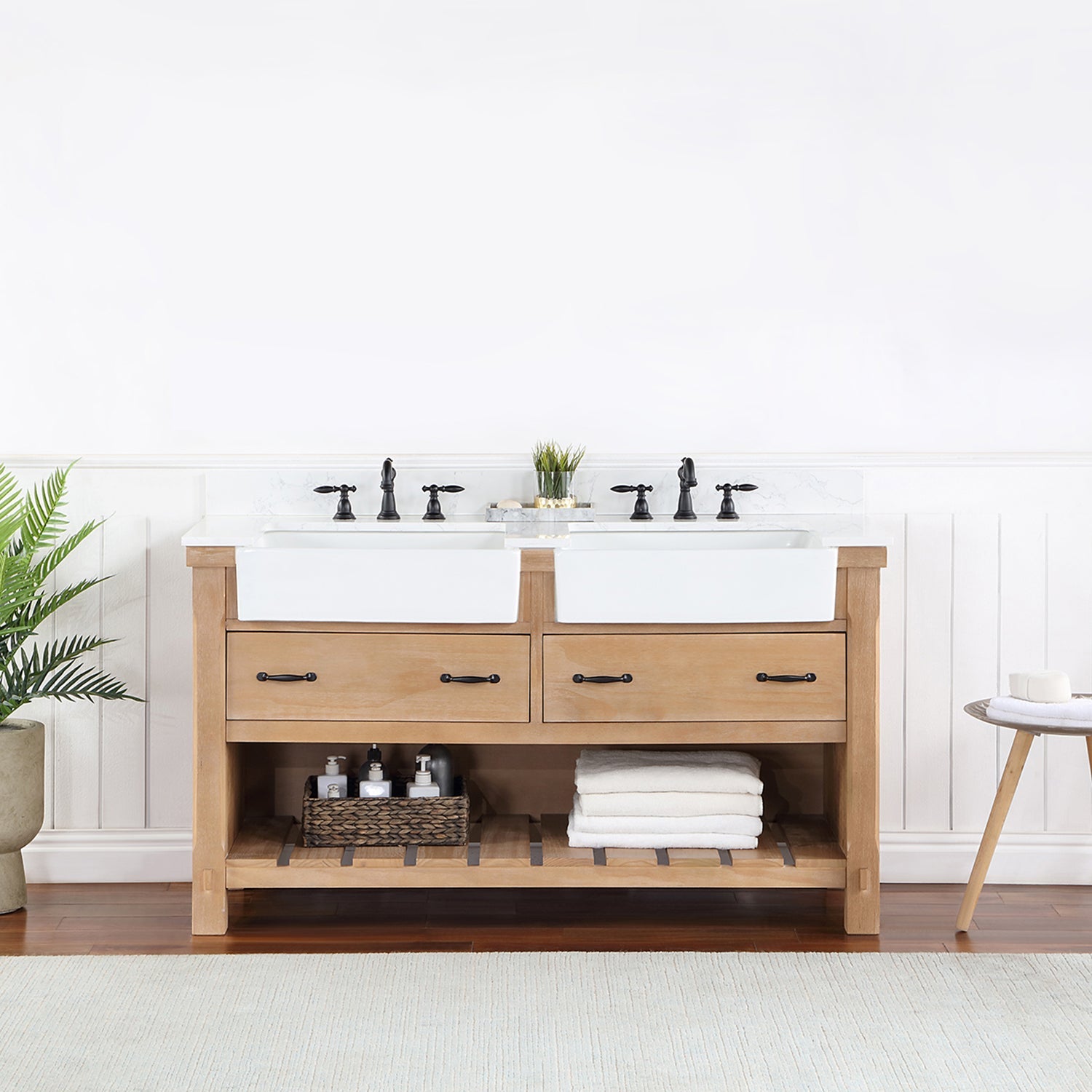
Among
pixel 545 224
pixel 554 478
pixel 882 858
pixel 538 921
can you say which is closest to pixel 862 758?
pixel 882 858

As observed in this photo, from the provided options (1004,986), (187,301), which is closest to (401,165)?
(187,301)

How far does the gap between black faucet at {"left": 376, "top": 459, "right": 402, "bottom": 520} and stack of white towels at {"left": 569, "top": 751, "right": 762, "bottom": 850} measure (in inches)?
30.1

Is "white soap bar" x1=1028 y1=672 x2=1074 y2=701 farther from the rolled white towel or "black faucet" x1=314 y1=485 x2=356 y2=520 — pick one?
"black faucet" x1=314 y1=485 x2=356 y2=520

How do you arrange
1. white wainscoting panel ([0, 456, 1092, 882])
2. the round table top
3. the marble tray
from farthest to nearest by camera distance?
1. white wainscoting panel ([0, 456, 1092, 882])
2. the marble tray
3. the round table top

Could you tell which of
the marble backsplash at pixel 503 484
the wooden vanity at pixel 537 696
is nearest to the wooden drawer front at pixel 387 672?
the wooden vanity at pixel 537 696

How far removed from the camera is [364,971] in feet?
7.14

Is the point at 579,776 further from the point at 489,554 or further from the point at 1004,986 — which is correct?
the point at 1004,986

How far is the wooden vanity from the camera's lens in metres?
2.29

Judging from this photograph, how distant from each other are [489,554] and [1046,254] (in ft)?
5.14

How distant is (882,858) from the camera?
2.73 metres

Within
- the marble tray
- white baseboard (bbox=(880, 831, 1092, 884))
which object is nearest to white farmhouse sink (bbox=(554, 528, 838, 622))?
the marble tray

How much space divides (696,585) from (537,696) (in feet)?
1.28

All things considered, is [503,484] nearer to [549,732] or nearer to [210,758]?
[549,732]

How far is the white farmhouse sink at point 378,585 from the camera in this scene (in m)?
2.24
